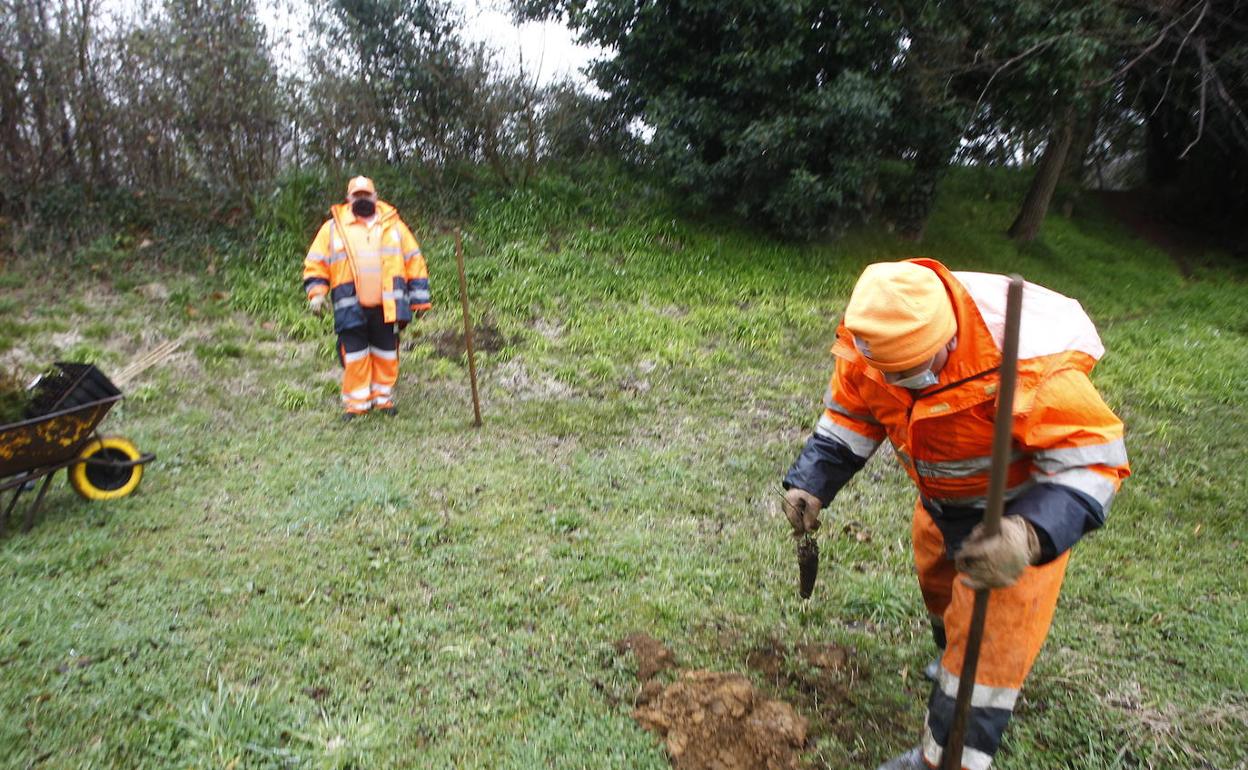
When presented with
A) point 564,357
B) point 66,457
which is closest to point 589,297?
point 564,357

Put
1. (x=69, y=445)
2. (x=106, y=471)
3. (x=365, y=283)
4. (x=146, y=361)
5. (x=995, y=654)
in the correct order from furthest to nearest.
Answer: (x=146, y=361), (x=365, y=283), (x=106, y=471), (x=69, y=445), (x=995, y=654)

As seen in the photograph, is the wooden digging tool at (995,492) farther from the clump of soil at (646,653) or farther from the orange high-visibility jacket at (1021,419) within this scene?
the clump of soil at (646,653)

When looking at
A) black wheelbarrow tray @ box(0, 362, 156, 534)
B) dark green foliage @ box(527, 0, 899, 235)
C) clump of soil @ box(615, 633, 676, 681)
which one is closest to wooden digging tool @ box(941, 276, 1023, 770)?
clump of soil @ box(615, 633, 676, 681)

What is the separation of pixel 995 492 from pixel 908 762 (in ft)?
4.22

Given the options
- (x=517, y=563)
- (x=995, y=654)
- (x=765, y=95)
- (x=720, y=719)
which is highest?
(x=765, y=95)

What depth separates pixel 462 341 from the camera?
26.1 feet

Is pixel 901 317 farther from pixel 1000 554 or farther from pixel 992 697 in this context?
pixel 992 697

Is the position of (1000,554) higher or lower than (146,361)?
higher

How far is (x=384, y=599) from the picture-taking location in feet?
12.0

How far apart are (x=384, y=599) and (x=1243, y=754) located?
358 centimetres

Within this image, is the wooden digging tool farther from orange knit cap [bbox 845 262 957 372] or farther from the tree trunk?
the tree trunk

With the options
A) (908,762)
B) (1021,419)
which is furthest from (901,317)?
(908,762)

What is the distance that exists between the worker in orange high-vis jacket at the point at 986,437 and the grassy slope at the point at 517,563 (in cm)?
75

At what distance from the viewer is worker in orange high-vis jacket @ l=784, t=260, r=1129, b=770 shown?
2014 mm
